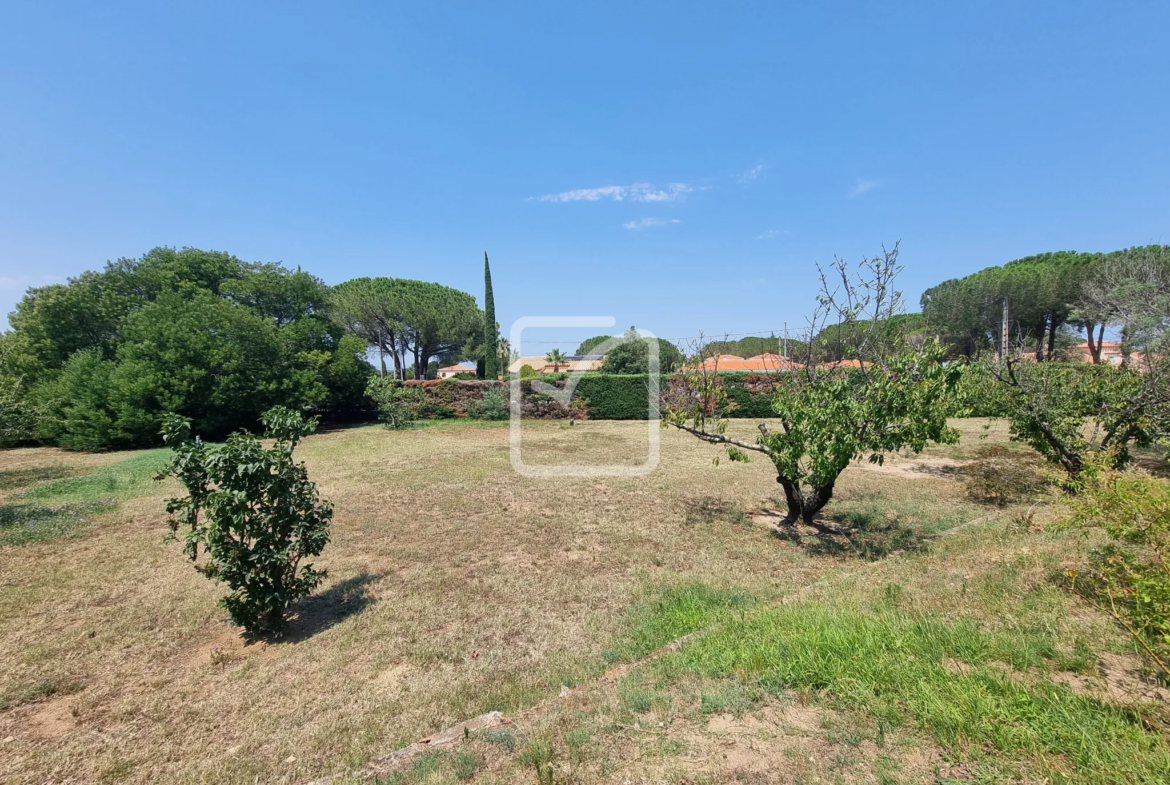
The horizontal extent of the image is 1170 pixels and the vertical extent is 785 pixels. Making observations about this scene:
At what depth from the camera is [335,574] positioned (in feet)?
15.8

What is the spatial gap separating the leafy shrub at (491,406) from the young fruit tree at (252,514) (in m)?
15.1

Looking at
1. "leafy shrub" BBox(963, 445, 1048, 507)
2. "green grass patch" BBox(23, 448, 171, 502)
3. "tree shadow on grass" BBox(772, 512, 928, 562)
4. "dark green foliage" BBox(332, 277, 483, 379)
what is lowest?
"tree shadow on grass" BBox(772, 512, 928, 562)

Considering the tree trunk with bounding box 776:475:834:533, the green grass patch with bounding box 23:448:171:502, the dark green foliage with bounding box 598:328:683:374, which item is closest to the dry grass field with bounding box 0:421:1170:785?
the tree trunk with bounding box 776:475:834:533

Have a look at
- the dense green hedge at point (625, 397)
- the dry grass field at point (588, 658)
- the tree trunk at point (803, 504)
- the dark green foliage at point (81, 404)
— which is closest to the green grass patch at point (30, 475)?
the dark green foliage at point (81, 404)

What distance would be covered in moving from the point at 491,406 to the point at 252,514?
15560 millimetres

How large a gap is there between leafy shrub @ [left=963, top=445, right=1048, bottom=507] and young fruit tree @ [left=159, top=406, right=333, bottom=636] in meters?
9.10

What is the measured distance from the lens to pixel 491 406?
752 inches

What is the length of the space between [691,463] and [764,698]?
8.46m

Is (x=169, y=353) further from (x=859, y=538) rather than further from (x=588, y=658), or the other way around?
(x=859, y=538)

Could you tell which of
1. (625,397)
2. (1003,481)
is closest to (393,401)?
(625,397)

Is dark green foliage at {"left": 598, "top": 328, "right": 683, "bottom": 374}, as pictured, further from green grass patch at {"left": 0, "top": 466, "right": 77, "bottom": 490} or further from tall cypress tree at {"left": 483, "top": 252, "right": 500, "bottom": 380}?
green grass patch at {"left": 0, "top": 466, "right": 77, "bottom": 490}

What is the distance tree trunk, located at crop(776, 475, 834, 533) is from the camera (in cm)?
600

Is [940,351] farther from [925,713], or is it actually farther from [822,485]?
[925,713]

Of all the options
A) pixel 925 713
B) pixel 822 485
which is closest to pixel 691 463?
pixel 822 485
